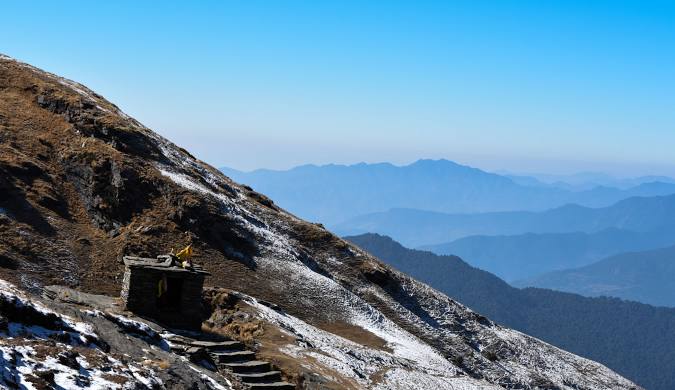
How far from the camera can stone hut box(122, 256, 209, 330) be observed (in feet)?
109

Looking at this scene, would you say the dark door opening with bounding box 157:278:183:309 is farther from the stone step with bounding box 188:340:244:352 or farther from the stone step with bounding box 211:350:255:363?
the stone step with bounding box 211:350:255:363

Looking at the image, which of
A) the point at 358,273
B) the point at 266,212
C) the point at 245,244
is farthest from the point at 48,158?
the point at 358,273

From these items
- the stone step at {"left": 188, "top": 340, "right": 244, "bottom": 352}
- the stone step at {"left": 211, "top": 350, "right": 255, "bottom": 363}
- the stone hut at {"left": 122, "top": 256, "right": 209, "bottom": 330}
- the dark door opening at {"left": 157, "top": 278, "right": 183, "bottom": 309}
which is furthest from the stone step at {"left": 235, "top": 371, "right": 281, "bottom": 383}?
the dark door opening at {"left": 157, "top": 278, "right": 183, "bottom": 309}

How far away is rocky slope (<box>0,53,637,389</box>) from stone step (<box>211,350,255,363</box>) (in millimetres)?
8013

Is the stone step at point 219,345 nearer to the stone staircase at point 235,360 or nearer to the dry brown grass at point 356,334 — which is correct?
the stone staircase at point 235,360

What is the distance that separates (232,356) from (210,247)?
3169 cm

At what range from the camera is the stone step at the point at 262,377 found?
99.4 ft

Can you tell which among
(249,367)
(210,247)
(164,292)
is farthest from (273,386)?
(210,247)

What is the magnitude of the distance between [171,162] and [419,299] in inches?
1165

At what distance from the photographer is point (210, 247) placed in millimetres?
62469

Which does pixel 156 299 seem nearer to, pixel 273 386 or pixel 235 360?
pixel 235 360

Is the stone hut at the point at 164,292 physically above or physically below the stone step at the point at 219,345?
above

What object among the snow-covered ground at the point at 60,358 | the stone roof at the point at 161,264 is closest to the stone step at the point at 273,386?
the snow-covered ground at the point at 60,358

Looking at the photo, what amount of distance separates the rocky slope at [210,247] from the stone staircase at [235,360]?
807 centimetres
